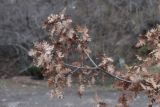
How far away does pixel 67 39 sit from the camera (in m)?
2.76

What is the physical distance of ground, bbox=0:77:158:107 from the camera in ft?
36.0

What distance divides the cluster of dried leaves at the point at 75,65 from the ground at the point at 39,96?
6.57m

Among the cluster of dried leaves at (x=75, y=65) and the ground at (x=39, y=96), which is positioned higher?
the ground at (x=39, y=96)

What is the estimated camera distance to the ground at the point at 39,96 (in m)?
11.0

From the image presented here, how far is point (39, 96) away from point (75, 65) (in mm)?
9625

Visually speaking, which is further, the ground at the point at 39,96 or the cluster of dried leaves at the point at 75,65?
the ground at the point at 39,96

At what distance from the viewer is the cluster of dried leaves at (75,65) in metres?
2.71

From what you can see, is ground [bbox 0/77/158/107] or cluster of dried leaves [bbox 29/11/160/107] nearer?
cluster of dried leaves [bbox 29/11/160/107]

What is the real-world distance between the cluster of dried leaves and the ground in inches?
258

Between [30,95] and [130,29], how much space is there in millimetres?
5192

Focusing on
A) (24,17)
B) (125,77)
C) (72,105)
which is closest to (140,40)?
(125,77)

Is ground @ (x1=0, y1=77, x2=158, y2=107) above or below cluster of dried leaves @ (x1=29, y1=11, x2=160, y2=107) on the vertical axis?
above

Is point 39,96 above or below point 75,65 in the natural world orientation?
above

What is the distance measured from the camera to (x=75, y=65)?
285 cm
